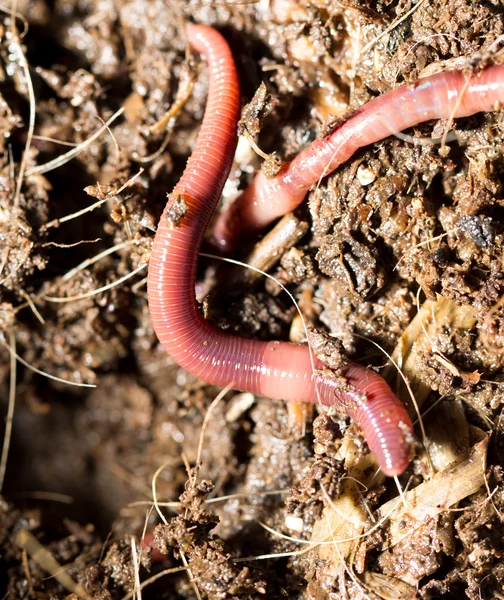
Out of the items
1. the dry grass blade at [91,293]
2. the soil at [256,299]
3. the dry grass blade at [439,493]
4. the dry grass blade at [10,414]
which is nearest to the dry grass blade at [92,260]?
the soil at [256,299]

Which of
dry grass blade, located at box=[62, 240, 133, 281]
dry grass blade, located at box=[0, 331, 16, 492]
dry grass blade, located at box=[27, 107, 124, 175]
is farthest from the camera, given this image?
dry grass blade, located at box=[0, 331, 16, 492]

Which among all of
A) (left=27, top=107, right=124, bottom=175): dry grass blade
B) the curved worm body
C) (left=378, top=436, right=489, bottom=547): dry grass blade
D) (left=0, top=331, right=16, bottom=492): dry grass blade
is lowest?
(left=0, top=331, right=16, bottom=492): dry grass blade

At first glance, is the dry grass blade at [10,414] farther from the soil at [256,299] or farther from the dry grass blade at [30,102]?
the dry grass blade at [30,102]

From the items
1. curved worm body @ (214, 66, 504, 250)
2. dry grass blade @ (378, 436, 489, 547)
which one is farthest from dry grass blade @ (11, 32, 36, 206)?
A: dry grass blade @ (378, 436, 489, 547)

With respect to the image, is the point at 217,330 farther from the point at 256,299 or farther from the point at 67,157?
the point at 67,157

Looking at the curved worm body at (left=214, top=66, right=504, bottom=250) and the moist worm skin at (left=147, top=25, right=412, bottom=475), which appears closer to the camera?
the curved worm body at (left=214, top=66, right=504, bottom=250)

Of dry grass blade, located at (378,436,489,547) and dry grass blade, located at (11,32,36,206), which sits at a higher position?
dry grass blade, located at (11,32,36,206)

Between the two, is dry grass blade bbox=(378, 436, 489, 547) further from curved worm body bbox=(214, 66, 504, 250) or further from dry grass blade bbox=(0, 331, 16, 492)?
dry grass blade bbox=(0, 331, 16, 492)
